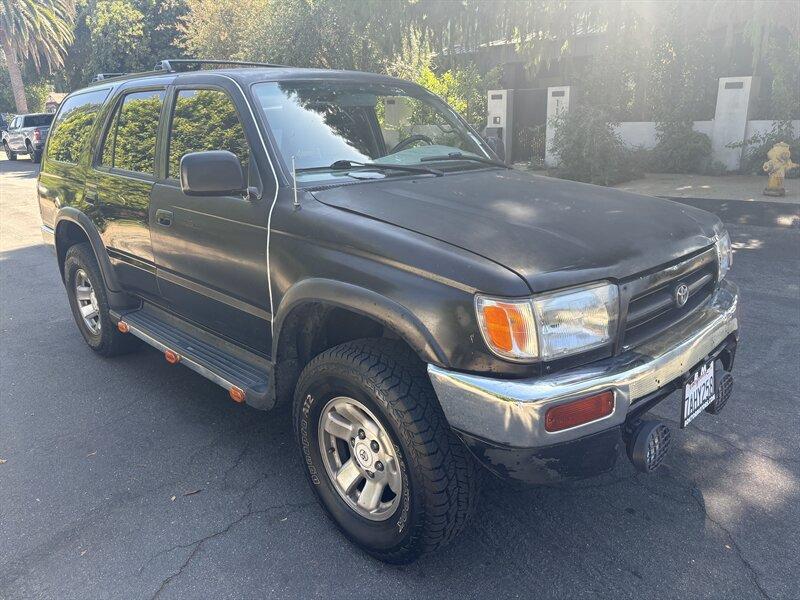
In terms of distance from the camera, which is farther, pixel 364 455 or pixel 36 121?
pixel 36 121

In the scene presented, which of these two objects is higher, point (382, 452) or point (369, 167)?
point (369, 167)

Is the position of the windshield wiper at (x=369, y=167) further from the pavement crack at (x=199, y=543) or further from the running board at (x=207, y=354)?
the pavement crack at (x=199, y=543)

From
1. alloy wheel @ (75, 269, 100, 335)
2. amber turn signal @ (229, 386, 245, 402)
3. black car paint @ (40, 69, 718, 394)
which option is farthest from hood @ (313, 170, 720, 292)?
alloy wheel @ (75, 269, 100, 335)

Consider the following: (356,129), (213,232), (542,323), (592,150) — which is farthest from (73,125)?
(592,150)

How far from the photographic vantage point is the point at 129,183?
3.98 m

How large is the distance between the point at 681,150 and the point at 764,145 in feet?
5.10

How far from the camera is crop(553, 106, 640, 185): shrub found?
507 inches

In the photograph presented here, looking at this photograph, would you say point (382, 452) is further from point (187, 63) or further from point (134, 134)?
point (187, 63)

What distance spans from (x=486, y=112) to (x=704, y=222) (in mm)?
15326

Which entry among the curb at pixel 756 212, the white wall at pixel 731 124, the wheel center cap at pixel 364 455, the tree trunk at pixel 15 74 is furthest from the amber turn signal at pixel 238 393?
the tree trunk at pixel 15 74

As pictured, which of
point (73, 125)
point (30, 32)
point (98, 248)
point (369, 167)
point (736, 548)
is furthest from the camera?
point (30, 32)

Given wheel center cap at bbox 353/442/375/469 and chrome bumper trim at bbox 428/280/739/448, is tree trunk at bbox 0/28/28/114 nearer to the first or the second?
wheel center cap at bbox 353/442/375/469

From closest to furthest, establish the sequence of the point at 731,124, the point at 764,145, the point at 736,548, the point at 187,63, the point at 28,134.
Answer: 1. the point at 736,548
2. the point at 187,63
3. the point at 764,145
4. the point at 731,124
5. the point at 28,134

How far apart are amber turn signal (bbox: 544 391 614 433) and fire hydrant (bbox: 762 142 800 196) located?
9924 millimetres
